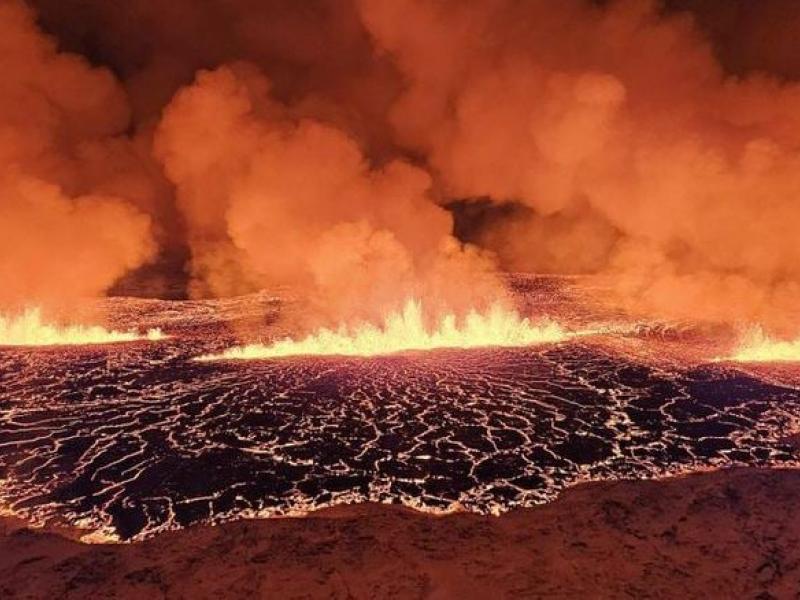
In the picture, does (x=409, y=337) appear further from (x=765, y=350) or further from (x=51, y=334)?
(x=51, y=334)

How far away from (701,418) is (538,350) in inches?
362

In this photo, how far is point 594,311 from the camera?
34312 mm

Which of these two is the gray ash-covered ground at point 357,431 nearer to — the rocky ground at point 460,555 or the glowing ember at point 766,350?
the rocky ground at point 460,555

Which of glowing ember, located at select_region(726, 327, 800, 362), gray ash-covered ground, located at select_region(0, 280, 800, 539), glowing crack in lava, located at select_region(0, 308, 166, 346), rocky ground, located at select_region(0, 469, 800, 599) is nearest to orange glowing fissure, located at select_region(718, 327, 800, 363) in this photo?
glowing ember, located at select_region(726, 327, 800, 362)

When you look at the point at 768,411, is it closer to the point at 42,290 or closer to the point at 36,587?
the point at 36,587

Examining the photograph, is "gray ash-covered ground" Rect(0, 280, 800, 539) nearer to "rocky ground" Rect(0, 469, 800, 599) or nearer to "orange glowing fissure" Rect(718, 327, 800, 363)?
"rocky ground" Rect(0, 469, 800, 599)

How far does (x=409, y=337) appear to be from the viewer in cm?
2478

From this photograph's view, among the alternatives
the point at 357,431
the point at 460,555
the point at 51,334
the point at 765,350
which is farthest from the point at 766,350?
the point at 51,334

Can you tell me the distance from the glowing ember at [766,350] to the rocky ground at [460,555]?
39.2 feet

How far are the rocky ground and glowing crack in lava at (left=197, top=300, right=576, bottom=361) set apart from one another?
45.9ft

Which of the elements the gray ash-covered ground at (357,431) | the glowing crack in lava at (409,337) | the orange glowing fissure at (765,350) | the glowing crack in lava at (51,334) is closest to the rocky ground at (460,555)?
the gray ash-covered ground at (357,431)

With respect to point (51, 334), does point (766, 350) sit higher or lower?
lower

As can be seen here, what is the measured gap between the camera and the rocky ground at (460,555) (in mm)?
6625

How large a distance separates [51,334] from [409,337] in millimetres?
17867
